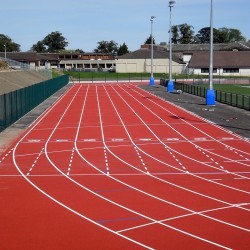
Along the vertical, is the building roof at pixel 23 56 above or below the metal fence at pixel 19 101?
above

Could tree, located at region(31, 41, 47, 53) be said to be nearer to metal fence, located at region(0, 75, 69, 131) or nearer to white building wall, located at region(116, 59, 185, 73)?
white building wall, located at region(116, 59, 185, 73)

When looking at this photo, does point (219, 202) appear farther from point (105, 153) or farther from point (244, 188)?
point (105, 153)

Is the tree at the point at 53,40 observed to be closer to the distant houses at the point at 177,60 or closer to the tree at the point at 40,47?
the tree at the point at 40,47

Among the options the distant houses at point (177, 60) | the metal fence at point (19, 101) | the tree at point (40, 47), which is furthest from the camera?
the tree at point (40, 47)

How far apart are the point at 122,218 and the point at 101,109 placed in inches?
1052

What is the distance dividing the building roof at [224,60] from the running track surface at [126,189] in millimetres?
79604

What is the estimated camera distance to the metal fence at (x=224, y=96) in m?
37.8

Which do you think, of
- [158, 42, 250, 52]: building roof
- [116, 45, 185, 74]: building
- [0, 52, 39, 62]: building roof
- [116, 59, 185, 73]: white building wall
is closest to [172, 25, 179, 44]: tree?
[158, 42, 250, 52]: building roof

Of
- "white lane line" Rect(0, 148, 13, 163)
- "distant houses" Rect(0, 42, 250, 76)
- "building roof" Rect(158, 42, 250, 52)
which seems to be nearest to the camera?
"white lane line" Rect(0, 148, 13, 163)

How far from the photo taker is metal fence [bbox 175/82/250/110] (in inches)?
1487

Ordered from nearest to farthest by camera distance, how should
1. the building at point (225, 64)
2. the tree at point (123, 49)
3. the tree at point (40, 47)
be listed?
the building at point (225, 64) → the tree at point (123, 49) → the tree at point (40, 47)

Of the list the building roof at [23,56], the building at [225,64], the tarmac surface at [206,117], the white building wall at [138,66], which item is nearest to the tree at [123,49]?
the white building wall at [138,66]

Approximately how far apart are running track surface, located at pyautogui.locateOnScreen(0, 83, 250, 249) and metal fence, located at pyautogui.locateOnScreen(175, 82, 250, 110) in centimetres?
1178

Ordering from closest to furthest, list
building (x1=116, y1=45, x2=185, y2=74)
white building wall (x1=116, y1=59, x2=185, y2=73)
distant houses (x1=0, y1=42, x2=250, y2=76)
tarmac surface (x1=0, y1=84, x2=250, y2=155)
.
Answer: tarmac surface (x1=0, y1=84, x2=250, y2=155) → distant houses (x1=0, y1=42, x2=250, y2=76) → building (x1=116, y1=45, x2=185, y2=74) → white building wall (x1=116, y1=59, x2=185, y2=73)
